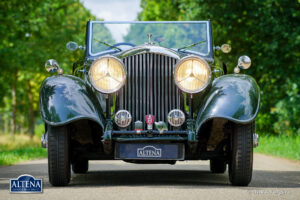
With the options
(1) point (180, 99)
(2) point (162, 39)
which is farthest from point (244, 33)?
(1) point (180, 99)

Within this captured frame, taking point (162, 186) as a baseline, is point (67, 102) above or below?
above

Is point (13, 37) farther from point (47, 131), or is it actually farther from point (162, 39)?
point (47, 131)

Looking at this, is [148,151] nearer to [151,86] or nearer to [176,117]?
[176,117]

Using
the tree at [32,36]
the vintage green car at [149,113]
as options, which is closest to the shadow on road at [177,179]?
the vintage green car at [149,113]

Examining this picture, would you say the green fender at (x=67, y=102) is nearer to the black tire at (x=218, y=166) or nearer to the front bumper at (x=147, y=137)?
the front bumper at (x=147, y=137)

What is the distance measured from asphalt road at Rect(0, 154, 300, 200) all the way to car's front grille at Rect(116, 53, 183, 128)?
889 millimetres

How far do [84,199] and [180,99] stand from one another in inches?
86.7

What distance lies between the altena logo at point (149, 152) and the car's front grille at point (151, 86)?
0.55 m

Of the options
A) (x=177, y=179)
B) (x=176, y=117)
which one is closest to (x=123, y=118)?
(x=176, y=117)

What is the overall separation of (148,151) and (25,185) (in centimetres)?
141

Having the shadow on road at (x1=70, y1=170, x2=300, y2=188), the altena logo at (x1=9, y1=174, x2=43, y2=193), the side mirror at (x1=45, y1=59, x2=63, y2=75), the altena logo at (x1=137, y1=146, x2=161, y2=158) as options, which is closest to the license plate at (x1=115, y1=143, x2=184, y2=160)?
the altena logo at (x1=137, y1=146, x2=161, y2=158)

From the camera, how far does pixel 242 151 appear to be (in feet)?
22.0

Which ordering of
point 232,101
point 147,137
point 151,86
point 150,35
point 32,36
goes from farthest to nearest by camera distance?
point 32,36
point 150,35
point 151,86
point 147,137
point 232,101

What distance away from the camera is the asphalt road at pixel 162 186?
593cm
